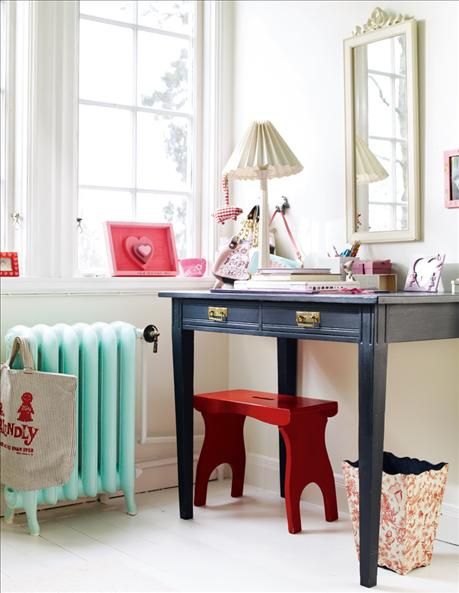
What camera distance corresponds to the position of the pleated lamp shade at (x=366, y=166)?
3016mm

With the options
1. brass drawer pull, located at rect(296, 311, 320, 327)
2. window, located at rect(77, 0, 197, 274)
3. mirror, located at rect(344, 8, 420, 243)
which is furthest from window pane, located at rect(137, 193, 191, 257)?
brass drawer pull, located at rect(296, 311, 320, 327)

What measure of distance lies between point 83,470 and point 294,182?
139cm

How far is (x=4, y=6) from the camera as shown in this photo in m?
3.22

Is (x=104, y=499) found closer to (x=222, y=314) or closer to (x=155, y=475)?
(x=155, y=475)

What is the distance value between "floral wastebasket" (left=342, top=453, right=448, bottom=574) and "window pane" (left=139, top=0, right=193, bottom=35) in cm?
213

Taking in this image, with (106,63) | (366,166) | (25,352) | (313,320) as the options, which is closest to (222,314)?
(313,320)

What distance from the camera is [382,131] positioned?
3.00 m

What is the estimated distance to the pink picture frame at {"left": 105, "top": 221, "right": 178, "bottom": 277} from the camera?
3.41 metres

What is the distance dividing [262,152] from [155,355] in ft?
3.11

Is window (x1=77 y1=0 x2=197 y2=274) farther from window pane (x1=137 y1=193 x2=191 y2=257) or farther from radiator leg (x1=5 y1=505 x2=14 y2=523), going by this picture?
radiator leg (x1=5 y1=505 x2=14 y2=523)

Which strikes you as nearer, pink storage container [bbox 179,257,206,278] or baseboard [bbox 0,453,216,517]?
baseboard [bbox 0,453,216,517]

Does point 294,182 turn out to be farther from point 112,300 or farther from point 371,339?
point 371,339

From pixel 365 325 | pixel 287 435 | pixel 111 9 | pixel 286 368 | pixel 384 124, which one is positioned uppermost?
pixel 111 9

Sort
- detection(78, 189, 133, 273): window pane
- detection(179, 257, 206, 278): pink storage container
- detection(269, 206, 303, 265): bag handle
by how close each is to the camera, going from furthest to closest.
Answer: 1. detection(179, 257, 206, 278): pink storage container
2. detection(78, 189, 133, 273): window pane
3. detection(269, 206, 303, 265): bag handle
